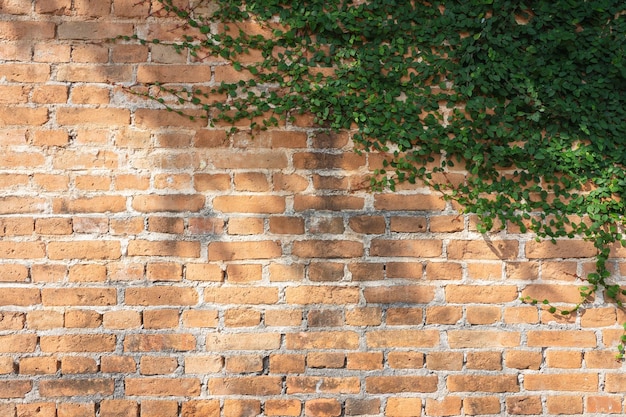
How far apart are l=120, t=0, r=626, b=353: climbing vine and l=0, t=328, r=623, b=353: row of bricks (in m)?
0.16

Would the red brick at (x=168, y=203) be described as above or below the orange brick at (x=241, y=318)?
above

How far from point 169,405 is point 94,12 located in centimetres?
162

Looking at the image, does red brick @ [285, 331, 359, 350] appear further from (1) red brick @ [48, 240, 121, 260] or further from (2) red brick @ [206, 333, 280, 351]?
(1) red brick @ [48, 240, 121, 260]

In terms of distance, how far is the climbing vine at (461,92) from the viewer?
205 cm

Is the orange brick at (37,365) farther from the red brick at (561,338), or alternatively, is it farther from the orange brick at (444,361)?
the red brick at (561,338)

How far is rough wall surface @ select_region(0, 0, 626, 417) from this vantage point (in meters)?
2.02

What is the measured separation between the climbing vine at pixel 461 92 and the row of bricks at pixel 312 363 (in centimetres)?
Answer: 23

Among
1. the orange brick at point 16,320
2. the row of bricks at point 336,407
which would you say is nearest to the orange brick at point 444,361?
the row of bricks at point 336,407

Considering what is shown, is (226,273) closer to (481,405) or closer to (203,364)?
(203,364)

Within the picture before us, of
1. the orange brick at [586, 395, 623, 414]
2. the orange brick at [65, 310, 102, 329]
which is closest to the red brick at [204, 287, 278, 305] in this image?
the orange brick at [65, 310, 102, 329]

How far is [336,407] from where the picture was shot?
2029mm

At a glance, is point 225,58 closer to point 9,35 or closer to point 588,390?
point 9,35

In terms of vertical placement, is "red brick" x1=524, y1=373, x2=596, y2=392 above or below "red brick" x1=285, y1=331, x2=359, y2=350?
below

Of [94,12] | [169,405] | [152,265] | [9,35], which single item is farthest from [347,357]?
[9,35]
